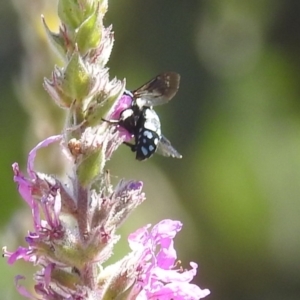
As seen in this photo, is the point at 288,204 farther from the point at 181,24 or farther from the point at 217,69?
the point at 181,24

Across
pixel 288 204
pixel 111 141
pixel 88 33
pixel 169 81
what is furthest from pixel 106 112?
pixel 288 204

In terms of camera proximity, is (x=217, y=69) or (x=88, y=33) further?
(x=217, y=69)

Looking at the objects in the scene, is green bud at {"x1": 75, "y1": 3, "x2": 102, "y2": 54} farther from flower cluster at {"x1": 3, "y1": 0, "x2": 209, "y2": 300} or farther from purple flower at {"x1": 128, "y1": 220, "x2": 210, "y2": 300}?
purple flower at {"x1": 128, "y1": 220, "x2": 210, "y2": 300}

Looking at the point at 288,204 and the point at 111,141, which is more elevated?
the point at 288,204

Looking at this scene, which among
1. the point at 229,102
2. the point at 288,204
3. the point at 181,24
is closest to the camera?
the point at 288,204

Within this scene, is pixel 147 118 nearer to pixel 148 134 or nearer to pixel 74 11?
pixel 148 134

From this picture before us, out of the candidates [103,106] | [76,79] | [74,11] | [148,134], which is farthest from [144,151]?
[74,11]
